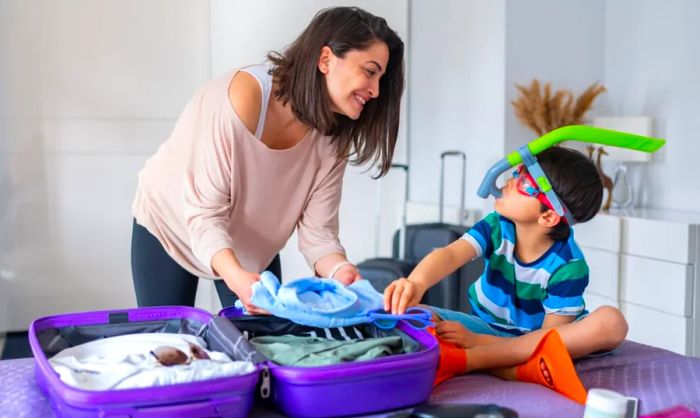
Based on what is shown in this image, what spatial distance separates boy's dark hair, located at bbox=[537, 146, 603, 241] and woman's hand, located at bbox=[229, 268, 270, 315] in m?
0.62

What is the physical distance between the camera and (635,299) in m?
3.06

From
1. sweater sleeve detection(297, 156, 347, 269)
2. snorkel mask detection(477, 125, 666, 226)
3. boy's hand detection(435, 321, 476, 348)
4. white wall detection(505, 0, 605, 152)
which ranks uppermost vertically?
white wall detection(505, 0, 605, 152)

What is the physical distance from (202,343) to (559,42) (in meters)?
2.88

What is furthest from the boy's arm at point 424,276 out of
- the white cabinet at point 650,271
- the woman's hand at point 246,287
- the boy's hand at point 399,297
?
the white cabinet at point 650,271

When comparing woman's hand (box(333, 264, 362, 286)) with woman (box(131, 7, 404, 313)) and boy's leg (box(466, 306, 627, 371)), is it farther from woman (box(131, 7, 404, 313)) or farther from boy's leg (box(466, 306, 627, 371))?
boy's leg (box(466, 306, 627, 371))

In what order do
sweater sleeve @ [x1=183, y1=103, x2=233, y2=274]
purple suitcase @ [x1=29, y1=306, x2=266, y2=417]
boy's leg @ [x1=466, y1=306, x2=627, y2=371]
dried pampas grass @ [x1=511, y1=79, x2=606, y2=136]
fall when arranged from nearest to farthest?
purple suitcase @ [x1=29, y1=306, x2=266, y2=417] < boy's leg @ [x1=466, y1=306, x2=627, y2=371] < sweater sleeve @ [x1=183, y1=103, x2=233, y2=274] < dried pampas grass @ [x1=511, y1=79, x2=606, y2=136]

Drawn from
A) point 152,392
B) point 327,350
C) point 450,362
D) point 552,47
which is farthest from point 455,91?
point 152,392

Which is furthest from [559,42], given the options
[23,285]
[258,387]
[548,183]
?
[258,387]

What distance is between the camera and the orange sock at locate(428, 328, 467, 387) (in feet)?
4.21

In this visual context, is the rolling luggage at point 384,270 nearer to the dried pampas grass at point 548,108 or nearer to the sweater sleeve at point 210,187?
the dried pampas grass at point 548,108

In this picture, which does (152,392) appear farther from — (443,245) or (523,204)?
(443,245)

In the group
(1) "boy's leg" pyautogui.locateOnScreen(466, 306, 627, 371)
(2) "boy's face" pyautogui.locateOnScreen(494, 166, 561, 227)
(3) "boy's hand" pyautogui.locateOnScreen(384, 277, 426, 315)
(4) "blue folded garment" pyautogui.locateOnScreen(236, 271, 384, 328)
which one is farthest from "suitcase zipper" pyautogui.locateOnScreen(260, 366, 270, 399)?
(2) "boy's face" pyautogui.locateOnScreen(494, 166, 561, 227)

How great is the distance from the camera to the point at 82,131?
3414mm

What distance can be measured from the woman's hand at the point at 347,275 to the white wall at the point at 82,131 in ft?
7.31
